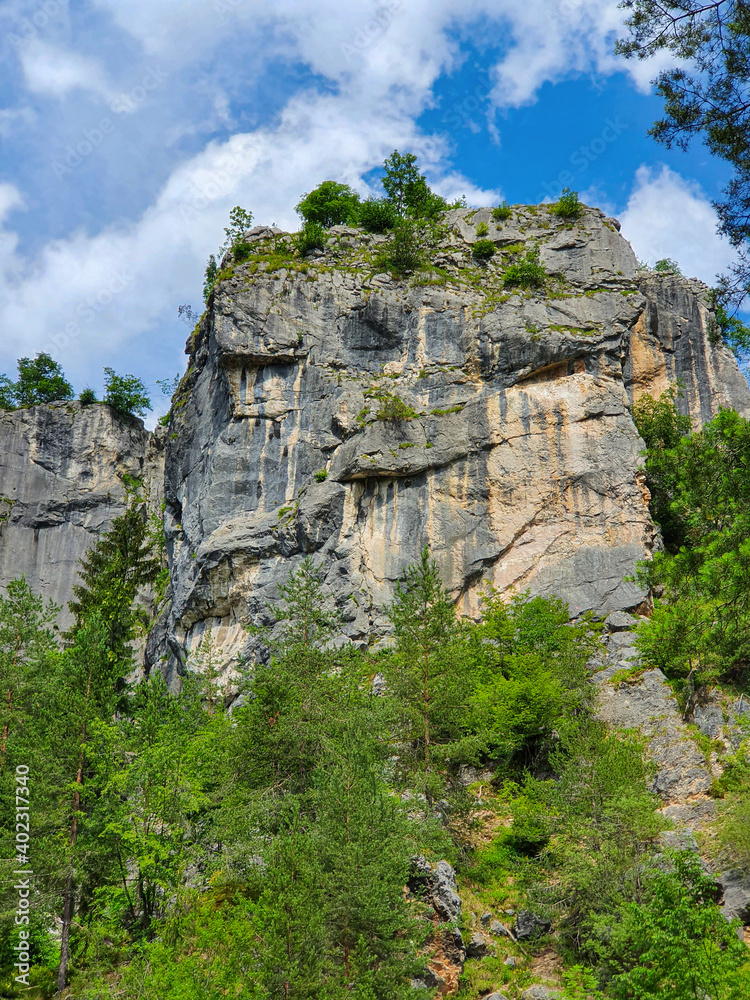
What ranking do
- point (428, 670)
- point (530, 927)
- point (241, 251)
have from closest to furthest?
point (530, 927) < point (428, 670) < point (241, 251)

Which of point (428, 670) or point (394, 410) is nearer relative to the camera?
point (428, 670)

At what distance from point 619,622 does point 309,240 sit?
87.4 feet

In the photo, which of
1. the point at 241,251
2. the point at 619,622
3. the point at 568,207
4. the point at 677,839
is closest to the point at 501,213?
the point at 568,207

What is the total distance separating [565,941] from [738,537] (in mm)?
11871

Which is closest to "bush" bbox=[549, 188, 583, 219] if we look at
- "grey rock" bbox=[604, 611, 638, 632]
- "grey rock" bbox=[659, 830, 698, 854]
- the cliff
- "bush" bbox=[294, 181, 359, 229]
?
the cliff

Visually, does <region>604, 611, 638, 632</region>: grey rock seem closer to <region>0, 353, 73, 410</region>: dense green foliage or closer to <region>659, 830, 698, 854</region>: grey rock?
<region>659, 830, 698, 854</region>: grey rock

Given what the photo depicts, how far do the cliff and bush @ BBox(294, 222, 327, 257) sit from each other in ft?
1.80

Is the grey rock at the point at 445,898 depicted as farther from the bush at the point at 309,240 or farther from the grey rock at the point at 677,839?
the bush at the point at 309,240

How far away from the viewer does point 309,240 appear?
4584 cm

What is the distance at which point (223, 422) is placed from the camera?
41.8 m

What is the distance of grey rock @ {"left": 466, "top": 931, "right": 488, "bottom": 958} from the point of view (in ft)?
62.8

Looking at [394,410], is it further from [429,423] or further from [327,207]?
[327,207]

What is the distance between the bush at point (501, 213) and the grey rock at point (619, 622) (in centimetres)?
2522

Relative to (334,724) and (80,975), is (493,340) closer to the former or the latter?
(334,724)
